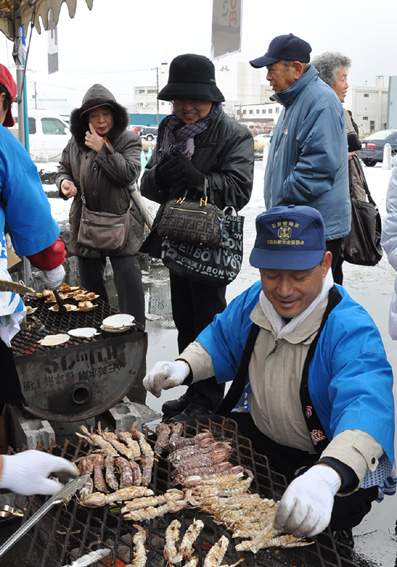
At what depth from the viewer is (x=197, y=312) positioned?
423cm

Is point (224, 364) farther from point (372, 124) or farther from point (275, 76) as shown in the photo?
point (372, 124)

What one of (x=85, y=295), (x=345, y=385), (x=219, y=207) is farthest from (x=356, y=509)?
(x=85, y=295)

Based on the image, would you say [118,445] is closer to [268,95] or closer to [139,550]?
[139,550]

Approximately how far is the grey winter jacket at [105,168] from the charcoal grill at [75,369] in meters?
1.48

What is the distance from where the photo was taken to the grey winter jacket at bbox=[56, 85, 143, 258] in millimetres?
4895

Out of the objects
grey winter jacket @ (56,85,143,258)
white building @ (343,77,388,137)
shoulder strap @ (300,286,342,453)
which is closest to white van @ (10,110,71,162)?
grey winter jacket @ (56,85,143,258)

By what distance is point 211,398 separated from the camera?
13.4ft

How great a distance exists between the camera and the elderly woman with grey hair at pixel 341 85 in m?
4.94

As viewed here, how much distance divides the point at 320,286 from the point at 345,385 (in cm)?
48

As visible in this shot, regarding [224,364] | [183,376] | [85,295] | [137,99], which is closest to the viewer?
[183,376]

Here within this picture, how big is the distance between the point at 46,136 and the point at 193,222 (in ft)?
58.6

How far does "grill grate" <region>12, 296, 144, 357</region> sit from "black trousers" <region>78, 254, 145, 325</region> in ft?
2.25

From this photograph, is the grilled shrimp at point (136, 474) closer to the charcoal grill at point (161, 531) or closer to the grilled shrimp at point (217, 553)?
the charcoal grill at point (161, 531)

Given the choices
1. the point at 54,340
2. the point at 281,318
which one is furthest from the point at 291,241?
the point at 54,340
